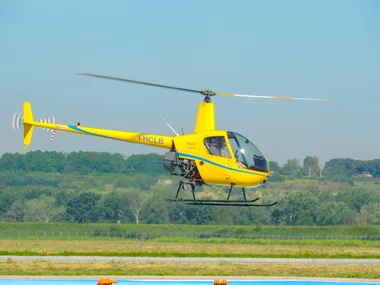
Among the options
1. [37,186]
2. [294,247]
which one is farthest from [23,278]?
[37,186]

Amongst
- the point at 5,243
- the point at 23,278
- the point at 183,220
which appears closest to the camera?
the point at 23,278

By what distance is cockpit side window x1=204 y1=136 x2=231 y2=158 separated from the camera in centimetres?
3284

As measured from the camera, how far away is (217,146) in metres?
33.0

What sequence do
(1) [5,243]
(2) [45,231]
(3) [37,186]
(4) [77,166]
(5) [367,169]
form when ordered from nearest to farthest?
(1) [5,243] → (2) [45,231] → (3) [37,186] → (4) [77,166] → (5) [367,169]

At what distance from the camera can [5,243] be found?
54344mm

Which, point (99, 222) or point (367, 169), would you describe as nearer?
point (99, 222)

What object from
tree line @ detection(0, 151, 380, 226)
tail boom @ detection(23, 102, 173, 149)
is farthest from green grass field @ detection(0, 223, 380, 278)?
tail boom @ detection(23, 102, 173, 149)

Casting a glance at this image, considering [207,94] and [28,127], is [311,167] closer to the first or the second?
[28,127]

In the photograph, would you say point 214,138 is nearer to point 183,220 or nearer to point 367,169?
point 183,220

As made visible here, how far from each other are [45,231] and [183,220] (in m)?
11.3

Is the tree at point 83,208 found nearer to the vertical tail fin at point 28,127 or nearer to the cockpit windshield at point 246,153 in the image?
the vertical tail fin at point 28,127

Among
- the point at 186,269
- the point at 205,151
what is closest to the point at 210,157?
the point at 205,151

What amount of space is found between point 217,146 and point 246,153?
1.08 meters

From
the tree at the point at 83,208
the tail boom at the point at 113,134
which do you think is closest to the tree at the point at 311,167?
the tree at the point at 83,208
